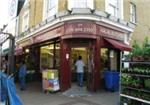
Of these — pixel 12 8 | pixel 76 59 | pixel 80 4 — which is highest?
pixel 80 4

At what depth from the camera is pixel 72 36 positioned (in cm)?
1369

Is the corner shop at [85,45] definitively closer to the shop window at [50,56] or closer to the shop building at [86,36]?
the shop building at [86,36]

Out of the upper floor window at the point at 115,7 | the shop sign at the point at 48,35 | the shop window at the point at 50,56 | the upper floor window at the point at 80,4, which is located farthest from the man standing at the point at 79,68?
the upper floor window at the point at 115,7

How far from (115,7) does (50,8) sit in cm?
420

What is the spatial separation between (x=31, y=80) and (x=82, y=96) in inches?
283

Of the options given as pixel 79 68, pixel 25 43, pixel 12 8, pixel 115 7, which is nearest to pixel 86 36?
pixel 79 68

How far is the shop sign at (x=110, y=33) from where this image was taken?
14.5 meters

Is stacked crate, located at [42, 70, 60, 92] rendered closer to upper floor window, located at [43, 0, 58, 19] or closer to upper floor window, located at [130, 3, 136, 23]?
upper floor window, located at [43, 0, 58, 19]

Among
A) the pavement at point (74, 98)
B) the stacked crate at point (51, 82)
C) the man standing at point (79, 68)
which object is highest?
the man standing at point (79, 68)

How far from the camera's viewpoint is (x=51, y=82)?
1395 cm

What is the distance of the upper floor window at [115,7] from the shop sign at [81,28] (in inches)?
92.0

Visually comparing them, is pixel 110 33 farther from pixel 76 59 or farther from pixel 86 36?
pixel 76 59

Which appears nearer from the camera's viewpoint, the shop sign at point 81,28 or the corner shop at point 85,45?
the shop sign at point 81,28

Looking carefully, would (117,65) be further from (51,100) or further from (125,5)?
(51,100)
